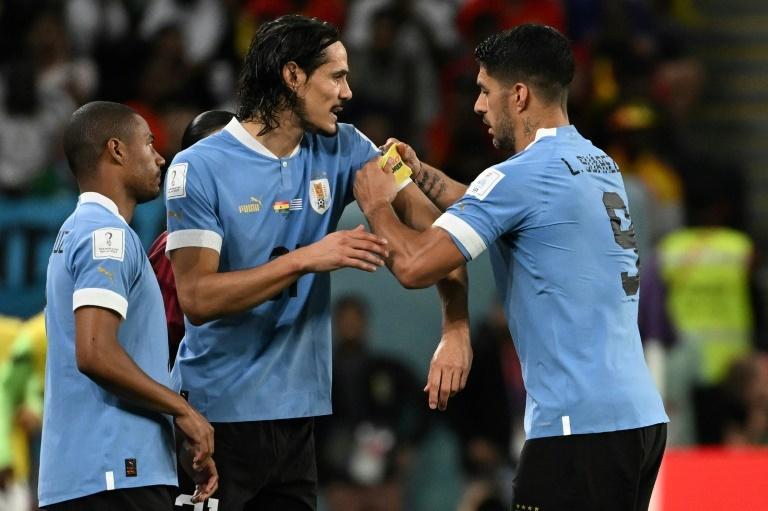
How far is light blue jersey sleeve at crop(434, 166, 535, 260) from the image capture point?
14.3 feet

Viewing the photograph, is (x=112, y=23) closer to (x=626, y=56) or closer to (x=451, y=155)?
(x=451, y=155)

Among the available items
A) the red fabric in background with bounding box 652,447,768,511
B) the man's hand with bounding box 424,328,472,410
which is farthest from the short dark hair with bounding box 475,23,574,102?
the red fabric in background with bounding box 652,447,768,511

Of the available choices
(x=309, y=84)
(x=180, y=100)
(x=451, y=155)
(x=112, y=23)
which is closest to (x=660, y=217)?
(x=451, y=155)

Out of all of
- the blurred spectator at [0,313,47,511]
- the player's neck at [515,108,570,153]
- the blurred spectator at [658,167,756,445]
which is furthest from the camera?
the blurred spectator at [658,167,756,445]

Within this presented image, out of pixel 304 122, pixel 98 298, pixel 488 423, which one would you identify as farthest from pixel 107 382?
pixel 488 423

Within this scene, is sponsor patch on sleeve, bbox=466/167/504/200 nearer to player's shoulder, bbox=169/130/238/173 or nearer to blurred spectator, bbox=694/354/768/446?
player's shoulder, bbox=169/130/238/173

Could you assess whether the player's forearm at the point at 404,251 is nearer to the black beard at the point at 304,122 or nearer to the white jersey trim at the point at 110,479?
the black beard at the point at 304,122

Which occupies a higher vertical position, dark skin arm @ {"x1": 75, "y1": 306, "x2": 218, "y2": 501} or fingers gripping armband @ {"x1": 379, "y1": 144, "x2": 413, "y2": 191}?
fingers gripping armband @ {"x1": 379, "y1": 144, "x2": 413, "y2": 191}

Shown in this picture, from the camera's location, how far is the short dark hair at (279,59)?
4.61 meters

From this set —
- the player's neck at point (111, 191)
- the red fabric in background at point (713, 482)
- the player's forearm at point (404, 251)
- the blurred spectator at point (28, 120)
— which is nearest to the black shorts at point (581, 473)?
the player's forearm at point (404, 251)

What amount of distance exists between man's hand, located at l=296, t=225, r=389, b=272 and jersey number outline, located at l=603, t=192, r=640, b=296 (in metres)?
0.74

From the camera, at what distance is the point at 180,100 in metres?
10.5

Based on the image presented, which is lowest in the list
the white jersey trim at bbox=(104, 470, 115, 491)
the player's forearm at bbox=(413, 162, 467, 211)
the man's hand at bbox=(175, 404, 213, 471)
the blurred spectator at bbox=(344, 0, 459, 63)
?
the white jersey trim at bbox=(104, 470, 115, 491)

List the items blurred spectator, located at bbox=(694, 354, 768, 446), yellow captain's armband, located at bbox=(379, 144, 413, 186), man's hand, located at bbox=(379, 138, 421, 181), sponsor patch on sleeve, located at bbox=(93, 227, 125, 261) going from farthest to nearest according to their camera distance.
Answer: blurred spectator, located at bbox=(694, 354, 768, 446) → man's hand, located at bbox=(379, 138, 421, 181) → yellow captain's armband, located at bbox=(379, 144, 413, 186) → sponsor patch on sleeve, located at bbox=(93, 227, 125, 261)
